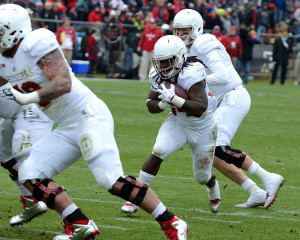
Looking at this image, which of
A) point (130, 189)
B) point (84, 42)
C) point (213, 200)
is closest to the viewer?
point (130, 189)

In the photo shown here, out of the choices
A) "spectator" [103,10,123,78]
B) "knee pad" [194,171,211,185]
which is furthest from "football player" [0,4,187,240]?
"spectator" [103,10,123,78]

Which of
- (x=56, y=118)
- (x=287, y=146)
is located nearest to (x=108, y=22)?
(x=287, y=146)

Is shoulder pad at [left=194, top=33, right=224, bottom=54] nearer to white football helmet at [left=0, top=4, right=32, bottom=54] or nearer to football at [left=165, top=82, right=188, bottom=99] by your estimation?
football at [left=165, top=82, right=188, bottom=99]

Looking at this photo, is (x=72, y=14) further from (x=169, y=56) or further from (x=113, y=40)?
(x=169, y=56)

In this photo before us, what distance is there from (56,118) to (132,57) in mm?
16822

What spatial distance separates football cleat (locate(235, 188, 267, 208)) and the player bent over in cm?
193

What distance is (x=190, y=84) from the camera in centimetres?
531

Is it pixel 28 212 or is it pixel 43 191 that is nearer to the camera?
pixel 43 191

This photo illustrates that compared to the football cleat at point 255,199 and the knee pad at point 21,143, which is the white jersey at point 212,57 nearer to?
the football cleat at point 255,199

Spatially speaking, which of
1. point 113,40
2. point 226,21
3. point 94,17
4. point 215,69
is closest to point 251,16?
point 226,21

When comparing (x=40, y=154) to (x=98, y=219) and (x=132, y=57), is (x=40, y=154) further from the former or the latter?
(x=132, y=57)

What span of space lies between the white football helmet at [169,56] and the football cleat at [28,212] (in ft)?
4.59

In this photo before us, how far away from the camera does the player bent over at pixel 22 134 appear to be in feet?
17.6

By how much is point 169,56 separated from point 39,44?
115 cm
